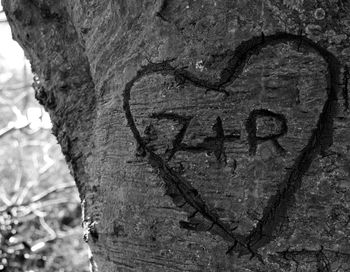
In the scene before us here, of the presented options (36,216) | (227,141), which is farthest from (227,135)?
(36,216)

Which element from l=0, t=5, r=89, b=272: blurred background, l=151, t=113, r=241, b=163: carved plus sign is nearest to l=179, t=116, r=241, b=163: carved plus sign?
l=151, t=113, r=241, b=163: carved plus sign

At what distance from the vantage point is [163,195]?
90cm

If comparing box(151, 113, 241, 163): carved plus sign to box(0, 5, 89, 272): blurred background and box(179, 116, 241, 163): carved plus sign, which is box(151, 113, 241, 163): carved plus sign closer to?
box(179, 116, 241, 163): carved plus sign

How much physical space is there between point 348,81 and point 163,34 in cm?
29

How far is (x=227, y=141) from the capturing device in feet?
2.79

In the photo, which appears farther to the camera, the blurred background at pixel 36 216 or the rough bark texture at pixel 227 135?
the blurred background at pixel 36 216

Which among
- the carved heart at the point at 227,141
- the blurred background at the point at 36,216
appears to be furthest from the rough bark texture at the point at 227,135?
the blurred background at the point at 36,216

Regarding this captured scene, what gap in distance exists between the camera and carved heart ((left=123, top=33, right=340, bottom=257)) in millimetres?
820

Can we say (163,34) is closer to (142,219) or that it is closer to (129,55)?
(129,55)

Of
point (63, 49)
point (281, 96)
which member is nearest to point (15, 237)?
point (63, 49)

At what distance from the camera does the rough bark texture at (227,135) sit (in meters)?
0.82

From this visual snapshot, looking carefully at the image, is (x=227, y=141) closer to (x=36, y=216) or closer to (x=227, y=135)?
(x=227, y=135)

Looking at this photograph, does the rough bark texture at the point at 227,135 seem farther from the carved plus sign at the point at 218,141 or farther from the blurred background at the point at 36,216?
the blurred background at the point at 36,216

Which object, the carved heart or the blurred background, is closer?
the carved heart
